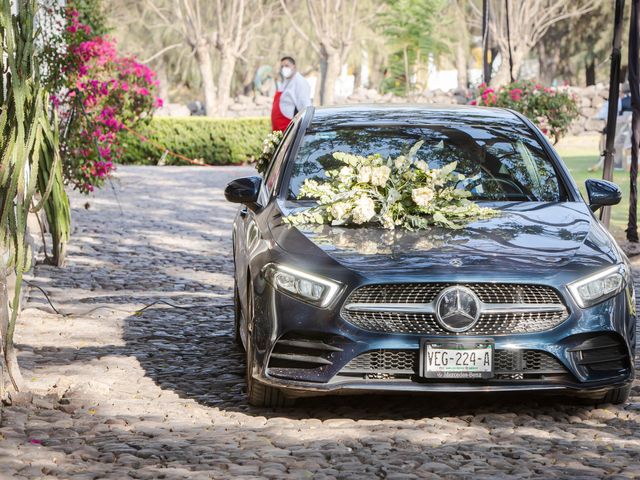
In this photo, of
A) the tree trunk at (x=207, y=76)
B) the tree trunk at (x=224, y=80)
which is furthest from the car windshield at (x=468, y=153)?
the tree trunk at (x=224, y=80)

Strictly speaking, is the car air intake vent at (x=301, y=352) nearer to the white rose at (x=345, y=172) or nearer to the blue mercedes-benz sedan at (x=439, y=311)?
the blue mercedes-benz sedan at (x=439, y=311)

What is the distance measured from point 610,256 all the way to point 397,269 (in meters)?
1.16

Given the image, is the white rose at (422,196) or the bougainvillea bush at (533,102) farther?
the bougainvillea bush at (533,102)

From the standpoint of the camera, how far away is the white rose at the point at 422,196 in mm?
6766

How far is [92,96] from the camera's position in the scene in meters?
14.0

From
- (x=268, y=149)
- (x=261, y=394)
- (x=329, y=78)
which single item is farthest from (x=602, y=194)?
(x=329, y=78)

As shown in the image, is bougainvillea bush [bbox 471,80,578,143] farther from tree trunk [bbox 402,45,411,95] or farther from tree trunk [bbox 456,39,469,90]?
tree trunk [bbox 456,39,469,90]

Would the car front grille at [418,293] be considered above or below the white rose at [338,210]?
below

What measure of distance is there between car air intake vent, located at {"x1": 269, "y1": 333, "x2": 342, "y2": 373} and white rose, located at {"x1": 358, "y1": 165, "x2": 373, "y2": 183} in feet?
4.01

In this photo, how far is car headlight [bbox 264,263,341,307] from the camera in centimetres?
600

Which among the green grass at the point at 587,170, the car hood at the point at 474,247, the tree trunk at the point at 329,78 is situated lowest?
the green grass at the point at 587,170

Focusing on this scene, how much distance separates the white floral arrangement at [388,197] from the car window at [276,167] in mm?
365

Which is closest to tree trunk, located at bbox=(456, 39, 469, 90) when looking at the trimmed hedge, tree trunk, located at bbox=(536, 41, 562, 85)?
tree trunk, located at bbox=(536, 41, 562, 85)

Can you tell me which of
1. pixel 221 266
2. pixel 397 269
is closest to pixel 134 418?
pixel 397 269
